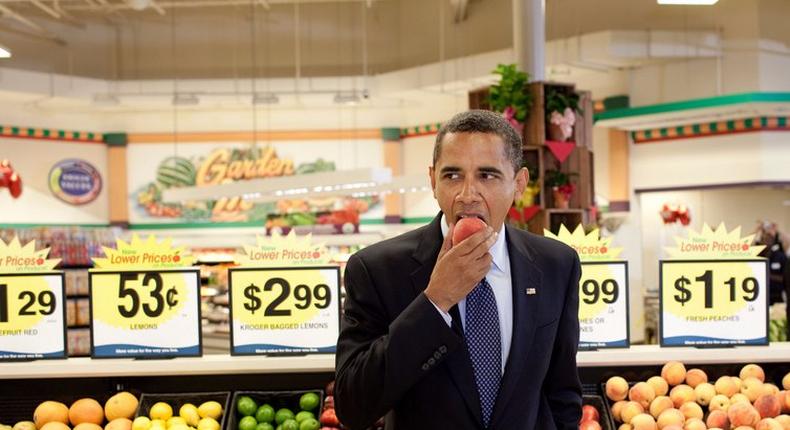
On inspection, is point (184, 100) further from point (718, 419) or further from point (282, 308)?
point (718, 419)

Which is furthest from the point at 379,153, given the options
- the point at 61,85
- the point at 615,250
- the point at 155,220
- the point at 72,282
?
the point at 615,250

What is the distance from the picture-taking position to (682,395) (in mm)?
3424

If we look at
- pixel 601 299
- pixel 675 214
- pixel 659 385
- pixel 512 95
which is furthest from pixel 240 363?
pixel 675 214

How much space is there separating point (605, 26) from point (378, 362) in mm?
11274

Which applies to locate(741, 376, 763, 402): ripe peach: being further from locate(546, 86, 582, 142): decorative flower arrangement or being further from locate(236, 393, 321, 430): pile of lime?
locate(546, 86, 582, 142): decorative flower arrangement

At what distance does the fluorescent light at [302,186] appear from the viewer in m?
9.33

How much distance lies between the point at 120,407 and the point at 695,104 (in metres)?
9.74

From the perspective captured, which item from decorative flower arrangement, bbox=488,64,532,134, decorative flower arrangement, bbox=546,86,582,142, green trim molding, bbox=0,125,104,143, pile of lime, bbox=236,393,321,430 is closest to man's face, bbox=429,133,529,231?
pile of lime, bbox=236,393,321,430

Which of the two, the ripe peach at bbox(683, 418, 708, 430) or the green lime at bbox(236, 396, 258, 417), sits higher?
the green lime at bbox(236, 396, 258, 417)

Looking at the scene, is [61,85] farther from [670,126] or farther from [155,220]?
[670,126]

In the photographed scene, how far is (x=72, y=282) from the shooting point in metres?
9.52

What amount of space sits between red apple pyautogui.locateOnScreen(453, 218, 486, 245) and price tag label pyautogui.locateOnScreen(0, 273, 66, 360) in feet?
7.30

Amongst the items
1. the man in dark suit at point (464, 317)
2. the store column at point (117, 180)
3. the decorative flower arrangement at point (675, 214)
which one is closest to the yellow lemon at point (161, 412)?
the man in dark suit at point (464, 317)

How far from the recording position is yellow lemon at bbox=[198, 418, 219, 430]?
131 inches
